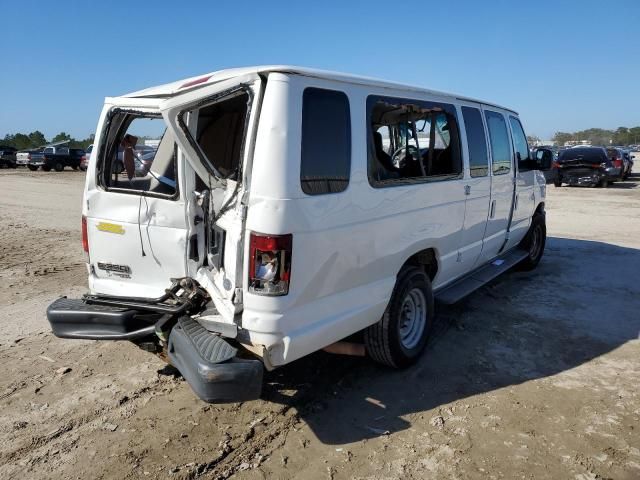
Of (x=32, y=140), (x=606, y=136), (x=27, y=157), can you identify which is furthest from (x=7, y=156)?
(x=606, y=136)

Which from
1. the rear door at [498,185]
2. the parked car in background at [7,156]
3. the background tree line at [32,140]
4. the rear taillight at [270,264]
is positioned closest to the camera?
the rear taillight at [270,264]

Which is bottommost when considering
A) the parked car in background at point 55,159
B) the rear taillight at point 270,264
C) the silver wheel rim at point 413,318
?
the silver wheel rim at point 413,318

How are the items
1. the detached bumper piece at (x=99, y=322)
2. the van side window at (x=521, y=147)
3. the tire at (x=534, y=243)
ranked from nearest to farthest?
1. the detached bumper piece at (x=99, y=322)
2. the van side window at (x=521, y=147)
3. the tire at (x=534, y=243)

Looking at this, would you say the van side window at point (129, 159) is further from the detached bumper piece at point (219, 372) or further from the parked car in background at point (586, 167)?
the parked car in background at point (586, 167)

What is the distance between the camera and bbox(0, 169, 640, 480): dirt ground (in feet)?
9.62

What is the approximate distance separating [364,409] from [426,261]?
4.76 feet

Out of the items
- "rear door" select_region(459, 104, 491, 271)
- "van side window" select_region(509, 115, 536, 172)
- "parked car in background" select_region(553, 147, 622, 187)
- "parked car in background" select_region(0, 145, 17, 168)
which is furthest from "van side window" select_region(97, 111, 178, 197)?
"parked car in background" select_region(0, 145, 17, 168)

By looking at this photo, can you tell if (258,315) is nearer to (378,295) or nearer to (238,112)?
(378,295)

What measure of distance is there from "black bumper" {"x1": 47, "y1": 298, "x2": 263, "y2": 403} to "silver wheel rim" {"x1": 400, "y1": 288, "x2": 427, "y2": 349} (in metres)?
1.71

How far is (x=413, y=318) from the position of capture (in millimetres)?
4266

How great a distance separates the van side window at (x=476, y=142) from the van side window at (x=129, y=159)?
279 cm

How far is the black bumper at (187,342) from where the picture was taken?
106 inches

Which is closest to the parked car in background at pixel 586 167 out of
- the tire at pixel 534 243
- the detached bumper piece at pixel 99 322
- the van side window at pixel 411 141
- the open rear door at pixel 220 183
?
the tire at pixel 534 243

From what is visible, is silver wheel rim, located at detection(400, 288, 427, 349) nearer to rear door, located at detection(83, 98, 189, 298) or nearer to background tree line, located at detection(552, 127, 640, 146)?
rear door, located at detection(83, 98, 189, 298)
